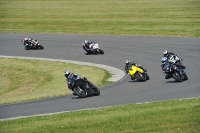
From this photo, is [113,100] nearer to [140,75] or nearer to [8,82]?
[140,75]

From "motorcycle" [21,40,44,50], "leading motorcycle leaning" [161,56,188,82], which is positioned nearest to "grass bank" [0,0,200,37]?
"motorcycle" [21,40,44,50]

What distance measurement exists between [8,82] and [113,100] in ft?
35.1

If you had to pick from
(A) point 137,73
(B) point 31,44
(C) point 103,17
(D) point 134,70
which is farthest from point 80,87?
(C) point 103,17

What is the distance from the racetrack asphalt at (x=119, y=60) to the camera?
22.6 meters

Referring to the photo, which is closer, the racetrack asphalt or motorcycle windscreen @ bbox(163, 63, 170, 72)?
the racetrack asphalt

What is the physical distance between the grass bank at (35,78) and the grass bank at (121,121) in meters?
7.33

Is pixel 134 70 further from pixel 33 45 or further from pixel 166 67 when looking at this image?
pixel 33 45

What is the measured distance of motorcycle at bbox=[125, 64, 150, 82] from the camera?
27917 millimetres

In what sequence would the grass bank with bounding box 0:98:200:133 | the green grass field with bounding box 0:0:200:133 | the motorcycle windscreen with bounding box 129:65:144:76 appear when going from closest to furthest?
1. the grass bank with bounding box 0:98:200:133
2. the green grass field with bounding box 0:0:200:133
3. the motorcycle windscreen with bounding box 129:65:144:76

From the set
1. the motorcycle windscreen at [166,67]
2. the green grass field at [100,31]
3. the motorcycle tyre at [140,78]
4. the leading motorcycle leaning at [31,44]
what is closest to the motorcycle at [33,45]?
the leading motorcycle leaning at [31,44]

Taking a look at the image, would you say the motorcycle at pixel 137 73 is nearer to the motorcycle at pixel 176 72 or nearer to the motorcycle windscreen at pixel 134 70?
the motorcycle windscreen at pixel 134 70

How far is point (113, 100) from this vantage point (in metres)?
22.8

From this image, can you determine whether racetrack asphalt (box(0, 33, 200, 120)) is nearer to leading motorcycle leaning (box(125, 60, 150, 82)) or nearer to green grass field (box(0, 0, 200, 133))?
leading motorcycle leaning (box(125, 60, 150, 82))

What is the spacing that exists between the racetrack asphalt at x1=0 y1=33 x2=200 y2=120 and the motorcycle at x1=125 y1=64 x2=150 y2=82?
32 cm
